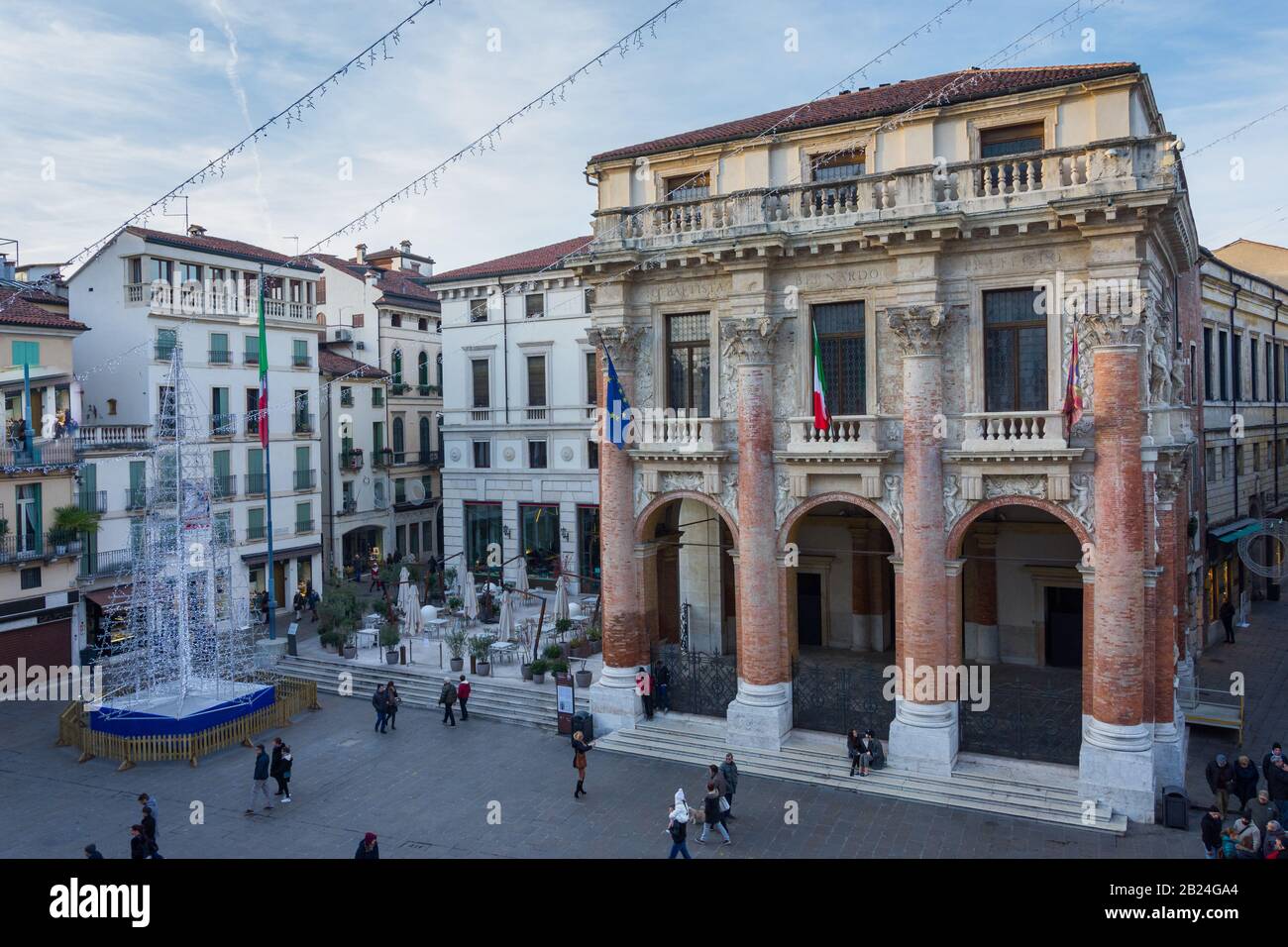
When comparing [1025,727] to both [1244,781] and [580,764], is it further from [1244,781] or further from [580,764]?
[580,764]

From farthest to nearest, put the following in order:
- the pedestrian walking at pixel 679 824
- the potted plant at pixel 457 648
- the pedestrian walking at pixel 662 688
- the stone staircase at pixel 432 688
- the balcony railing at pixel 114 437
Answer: the balcony railing at pixel 114 437
the potted plant at pixel 457 648
the stone staircase at pixel 432 688
the pedestrian walking at pixel 662 688
the pedestrian walking at pixel 679 824

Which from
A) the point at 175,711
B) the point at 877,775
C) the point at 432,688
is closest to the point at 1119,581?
the point at 877,775

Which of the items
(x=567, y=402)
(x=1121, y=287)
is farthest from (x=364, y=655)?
(x=1121, y=287)

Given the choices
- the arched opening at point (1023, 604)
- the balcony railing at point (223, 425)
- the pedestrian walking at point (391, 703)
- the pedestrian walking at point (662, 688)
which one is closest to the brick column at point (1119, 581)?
the arched opening at point (1023, 604)

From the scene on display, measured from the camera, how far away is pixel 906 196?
843 inches

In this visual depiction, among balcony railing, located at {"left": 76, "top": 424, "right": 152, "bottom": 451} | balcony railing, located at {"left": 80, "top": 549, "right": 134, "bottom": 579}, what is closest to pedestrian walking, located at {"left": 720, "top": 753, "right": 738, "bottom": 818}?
balcony railing, located at {"left": 80, "top": 549, "right": 134, "bottom": 579}

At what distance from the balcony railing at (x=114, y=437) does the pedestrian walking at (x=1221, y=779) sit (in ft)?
113

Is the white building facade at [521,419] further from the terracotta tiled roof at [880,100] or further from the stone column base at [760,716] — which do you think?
the stone column base at [760,716]

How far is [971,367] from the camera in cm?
2125

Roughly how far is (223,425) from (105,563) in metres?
7.42

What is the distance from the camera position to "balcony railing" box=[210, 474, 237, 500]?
1487 inches

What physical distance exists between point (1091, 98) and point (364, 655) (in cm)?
2711

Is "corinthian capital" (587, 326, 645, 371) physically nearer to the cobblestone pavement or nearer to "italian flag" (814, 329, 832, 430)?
"italian flag" (814, 329, 832, 430)

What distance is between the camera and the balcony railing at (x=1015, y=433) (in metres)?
19.9
